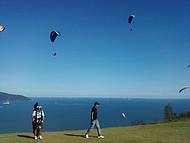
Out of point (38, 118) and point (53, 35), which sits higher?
point (53, 35)

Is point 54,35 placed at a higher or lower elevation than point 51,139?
higher

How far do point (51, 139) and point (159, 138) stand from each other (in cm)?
766

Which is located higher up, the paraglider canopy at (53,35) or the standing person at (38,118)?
the paraglider canopy at (53,35)

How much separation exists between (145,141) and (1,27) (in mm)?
11889

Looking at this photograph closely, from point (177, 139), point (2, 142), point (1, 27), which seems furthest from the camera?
point (177, 139)

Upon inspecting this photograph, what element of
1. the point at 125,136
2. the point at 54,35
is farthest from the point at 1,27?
the point at 125,136

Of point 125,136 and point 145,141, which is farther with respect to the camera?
point 125,136

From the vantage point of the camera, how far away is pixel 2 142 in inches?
892

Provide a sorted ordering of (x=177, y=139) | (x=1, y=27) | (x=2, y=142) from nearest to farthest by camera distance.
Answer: (x=1, y=27)
(x=2, y=142)
(x=177, y=139)

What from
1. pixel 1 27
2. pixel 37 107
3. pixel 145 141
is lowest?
pixel 145 141

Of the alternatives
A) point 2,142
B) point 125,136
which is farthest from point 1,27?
point 125,136

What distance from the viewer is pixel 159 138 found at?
83.0 feet

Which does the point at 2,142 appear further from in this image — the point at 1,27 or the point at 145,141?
the point at 145,141

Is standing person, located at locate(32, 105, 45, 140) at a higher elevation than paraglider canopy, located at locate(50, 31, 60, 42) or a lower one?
lower
